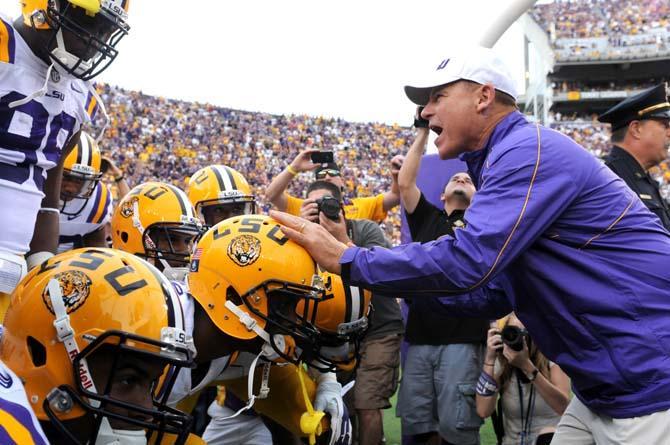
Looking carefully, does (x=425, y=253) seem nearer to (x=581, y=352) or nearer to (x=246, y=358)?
(x=581, y=352)

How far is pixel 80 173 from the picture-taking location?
192 inches

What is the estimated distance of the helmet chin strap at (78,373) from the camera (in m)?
2.06

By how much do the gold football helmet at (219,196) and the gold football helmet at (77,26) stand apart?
194 cm

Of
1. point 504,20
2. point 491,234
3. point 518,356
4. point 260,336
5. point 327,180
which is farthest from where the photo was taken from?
point 504,20

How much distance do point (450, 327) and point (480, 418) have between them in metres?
0.62

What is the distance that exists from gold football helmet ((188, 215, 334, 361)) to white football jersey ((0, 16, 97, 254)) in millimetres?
757

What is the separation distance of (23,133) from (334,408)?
6.07 feet

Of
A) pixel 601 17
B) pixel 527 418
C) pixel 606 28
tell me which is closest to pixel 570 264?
pixel 527 418

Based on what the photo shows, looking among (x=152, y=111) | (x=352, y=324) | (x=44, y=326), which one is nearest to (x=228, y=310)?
Answer: (x=352, y=324)

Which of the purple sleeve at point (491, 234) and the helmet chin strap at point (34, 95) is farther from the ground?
the helmet chin strap at point (34, 95)

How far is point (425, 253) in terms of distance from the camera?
92.6 inches

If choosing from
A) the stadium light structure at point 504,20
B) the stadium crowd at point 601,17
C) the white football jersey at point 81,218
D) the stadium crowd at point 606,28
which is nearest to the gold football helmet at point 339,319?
the white football jersey at point 81,218

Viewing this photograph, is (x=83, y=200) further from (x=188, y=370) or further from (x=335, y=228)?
(x=188, y=370)

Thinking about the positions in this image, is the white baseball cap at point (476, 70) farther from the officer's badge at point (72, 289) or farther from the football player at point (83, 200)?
the football player at point (83, 200)
